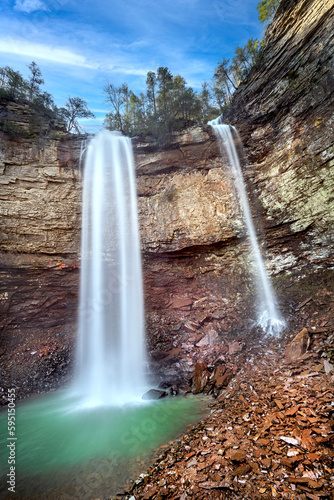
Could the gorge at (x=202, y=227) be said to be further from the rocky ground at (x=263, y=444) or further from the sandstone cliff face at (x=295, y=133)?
the rocky ground at (x=263, y=444)

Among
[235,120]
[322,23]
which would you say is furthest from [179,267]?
[322,23]

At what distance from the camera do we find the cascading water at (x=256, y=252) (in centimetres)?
949

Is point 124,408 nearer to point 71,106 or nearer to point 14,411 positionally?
point 14,411

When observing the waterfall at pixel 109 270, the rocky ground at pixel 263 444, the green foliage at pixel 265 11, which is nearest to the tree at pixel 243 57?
the green foliage at pixel 265 11

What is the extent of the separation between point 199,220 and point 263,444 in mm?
9693

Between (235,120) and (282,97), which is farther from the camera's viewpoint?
(235,120)

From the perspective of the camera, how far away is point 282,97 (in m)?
10.3

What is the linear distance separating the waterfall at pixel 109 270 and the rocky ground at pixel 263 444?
5.72 m

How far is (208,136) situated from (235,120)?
190cm

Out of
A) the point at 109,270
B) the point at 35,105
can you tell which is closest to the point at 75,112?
the point at 35,105

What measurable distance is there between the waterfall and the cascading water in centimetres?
569

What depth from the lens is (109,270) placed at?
39.9ft

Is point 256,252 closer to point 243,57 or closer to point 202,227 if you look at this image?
point 202,227

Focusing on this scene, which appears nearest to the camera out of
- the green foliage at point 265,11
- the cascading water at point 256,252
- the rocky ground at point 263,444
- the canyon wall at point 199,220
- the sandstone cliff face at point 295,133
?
the rocky ground at point 263,444
